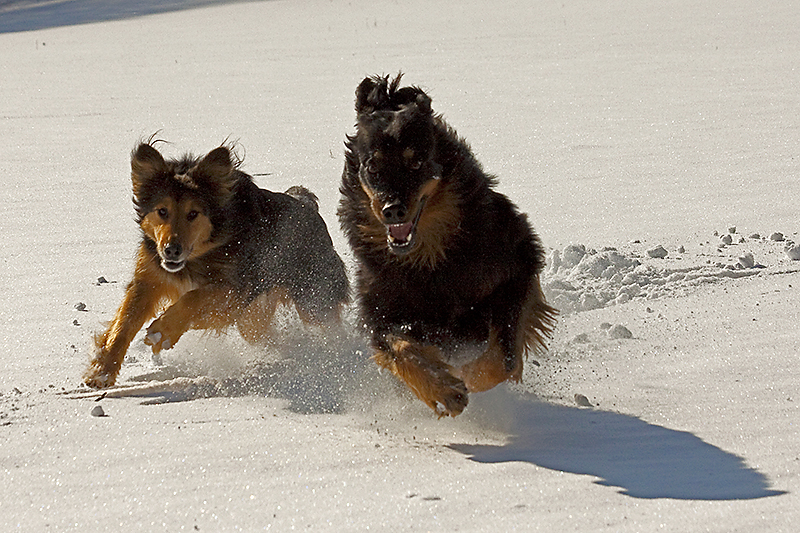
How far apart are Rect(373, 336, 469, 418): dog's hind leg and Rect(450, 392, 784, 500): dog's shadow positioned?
7.7 inches

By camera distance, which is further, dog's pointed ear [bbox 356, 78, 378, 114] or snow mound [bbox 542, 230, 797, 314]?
snow mound [bbox 542, 230, 797, 314]

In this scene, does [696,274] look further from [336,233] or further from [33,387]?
[33,387]

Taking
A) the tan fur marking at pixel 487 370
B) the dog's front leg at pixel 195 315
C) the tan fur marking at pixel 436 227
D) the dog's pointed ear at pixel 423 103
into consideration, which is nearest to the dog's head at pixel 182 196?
the dog's front leg at pixel 195 315

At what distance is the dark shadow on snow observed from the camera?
2919cm

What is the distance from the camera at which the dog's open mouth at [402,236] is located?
4.26 m

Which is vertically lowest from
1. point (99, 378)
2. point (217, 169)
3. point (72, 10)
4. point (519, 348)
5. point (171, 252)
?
point (99, 378)

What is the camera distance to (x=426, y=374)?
4117 millimetres

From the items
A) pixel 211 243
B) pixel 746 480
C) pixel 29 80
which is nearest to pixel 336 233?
pixel 211 243

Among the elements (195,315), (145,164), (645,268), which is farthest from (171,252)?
(645,268)

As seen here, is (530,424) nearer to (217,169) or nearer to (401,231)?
(401,231)

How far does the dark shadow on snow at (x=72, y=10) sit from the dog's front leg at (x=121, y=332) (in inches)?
953

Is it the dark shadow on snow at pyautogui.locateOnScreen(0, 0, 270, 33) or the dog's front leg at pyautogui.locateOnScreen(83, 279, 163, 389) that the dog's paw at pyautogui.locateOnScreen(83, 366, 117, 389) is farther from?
the dark shadow on snow at pyautogui.locateOnScreen(0, 0, 270, 33)

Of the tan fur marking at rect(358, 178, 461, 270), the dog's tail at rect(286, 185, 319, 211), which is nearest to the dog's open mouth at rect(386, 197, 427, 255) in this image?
the tan fur marking at rect(358, 178, 461, 270)

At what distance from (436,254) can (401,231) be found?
0.33m
